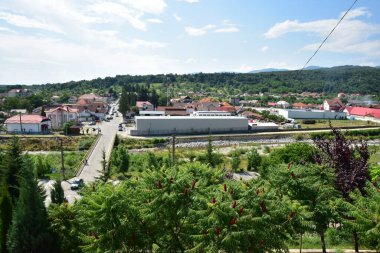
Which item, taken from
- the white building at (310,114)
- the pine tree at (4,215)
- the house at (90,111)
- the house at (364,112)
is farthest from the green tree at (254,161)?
the house at (364,112)

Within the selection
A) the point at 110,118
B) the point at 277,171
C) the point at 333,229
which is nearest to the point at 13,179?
the point at 277,171

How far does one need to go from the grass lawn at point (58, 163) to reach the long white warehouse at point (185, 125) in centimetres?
1589

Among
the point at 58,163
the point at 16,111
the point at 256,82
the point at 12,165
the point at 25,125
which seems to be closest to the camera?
the point at 12,165

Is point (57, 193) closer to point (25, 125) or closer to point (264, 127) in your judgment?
point (25, 125)

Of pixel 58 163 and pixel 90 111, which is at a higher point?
pixel 90 111

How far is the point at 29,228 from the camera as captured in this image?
35.4ft

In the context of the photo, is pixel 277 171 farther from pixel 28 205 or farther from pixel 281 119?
pixel 281 119

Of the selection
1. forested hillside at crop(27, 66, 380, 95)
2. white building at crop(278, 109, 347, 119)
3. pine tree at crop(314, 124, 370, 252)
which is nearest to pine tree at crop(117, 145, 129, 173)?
pine tree at crop(314, 124, 370, 252)

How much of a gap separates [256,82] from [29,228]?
17773 cm

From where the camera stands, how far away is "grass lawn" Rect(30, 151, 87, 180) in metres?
31.3

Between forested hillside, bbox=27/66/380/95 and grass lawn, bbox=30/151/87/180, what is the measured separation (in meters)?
121

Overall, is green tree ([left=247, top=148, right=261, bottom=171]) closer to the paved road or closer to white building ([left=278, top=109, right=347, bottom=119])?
the paved road

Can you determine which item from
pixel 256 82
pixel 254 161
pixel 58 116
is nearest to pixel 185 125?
pixel 254 161

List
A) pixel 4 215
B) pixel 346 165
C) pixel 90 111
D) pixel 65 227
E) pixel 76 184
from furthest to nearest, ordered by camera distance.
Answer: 1. pixel 90 111
2. pixel 76 184
3. pixel 4 215
4. pixel 346 165
5. pixel 65 227
